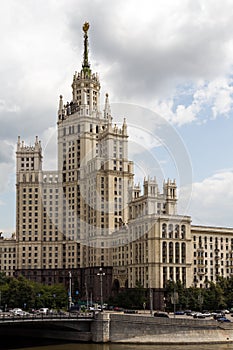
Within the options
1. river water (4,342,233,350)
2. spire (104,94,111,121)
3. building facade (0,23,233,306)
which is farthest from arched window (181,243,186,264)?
spire (104,94,111,121)

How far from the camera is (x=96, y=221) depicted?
169 meters

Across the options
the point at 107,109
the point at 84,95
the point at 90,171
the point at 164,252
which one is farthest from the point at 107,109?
the point at 164,252

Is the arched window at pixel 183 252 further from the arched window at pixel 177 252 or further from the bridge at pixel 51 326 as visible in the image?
the bridge at pixel 51 326

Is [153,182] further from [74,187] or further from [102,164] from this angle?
[74,187]

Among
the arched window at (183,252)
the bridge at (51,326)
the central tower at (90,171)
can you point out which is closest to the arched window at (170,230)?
the arched window at (183,252)

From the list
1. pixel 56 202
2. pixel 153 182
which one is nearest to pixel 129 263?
pixel 153 182

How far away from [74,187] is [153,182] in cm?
4081

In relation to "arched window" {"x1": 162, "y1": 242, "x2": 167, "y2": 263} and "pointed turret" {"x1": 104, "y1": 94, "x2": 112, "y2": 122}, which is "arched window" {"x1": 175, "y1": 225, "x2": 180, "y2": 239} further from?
"pointed turret" {"x1": 104, "y1": 94, "x2": 112, "y2": 122}

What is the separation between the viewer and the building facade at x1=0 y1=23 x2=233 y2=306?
5605 inches

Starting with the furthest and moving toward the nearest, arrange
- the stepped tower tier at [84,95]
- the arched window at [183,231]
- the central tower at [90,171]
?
the stepped tower tier at [84,95], the central tower at [90,171], the arched window at [183,231]

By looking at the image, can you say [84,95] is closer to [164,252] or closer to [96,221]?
[96,221]

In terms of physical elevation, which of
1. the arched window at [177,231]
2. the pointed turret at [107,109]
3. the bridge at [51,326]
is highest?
the pointed turret at [107,109]

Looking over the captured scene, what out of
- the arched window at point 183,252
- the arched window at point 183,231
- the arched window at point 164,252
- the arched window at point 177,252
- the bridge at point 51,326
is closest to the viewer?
the bridge at point 51,326

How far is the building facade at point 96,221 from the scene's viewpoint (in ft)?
467
